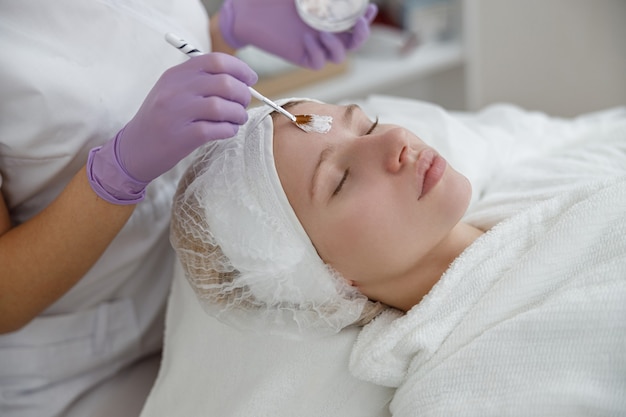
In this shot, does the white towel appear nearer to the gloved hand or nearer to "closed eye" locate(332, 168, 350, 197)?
"closed eye" locate(332, 168, 350, 197)

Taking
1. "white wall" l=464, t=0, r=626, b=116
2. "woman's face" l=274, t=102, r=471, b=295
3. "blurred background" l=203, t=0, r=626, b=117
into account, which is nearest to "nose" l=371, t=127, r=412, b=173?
"woman's face" l=274, t=102, r=471, b=295

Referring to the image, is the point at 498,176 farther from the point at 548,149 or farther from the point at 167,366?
the point at 167,366

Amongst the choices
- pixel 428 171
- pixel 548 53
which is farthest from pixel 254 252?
pixel 548 53

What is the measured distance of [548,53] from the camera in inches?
89.0

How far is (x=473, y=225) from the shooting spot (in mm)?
1122

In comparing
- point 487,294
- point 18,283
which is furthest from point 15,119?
point 487,294

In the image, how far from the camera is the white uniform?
39.4 inches

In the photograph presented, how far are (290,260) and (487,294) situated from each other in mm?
275

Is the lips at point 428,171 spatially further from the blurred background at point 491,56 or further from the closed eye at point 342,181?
the blurred background at point 491,56

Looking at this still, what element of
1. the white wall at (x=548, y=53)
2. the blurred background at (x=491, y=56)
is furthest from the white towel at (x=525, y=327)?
the white wall at (x=548, y=53)

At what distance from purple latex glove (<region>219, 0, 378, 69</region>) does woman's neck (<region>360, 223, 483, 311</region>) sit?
49cm

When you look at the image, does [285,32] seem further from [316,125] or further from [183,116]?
[183,116]

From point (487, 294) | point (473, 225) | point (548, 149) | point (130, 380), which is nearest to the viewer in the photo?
point (487, 294)

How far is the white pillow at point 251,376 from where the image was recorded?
0.96 metres
